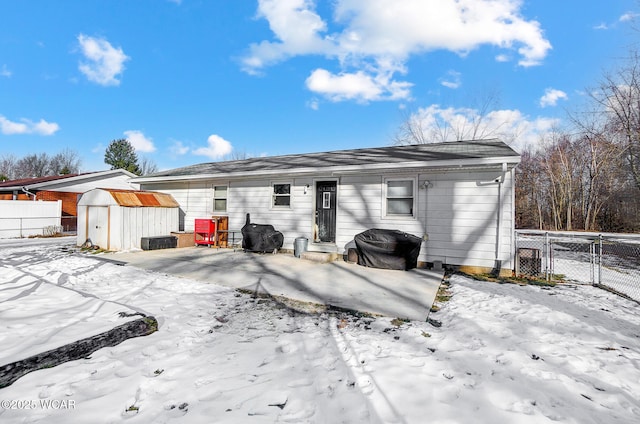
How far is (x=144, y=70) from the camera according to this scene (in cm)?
1513

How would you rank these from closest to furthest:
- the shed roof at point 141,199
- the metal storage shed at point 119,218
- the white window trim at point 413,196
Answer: the white window trim at point 413,196 < the metal storage shed at point 119,218 < the shed roof at point 141,199

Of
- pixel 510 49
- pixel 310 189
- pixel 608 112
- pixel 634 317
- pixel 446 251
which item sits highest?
pixel 510 49

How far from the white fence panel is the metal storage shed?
273 inches

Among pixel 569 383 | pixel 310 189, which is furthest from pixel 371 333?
pixel 310 189

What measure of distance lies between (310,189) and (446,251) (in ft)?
13.9

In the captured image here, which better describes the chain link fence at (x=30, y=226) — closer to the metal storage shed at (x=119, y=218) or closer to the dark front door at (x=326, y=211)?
the metal storage shed at (x=119, y=218)

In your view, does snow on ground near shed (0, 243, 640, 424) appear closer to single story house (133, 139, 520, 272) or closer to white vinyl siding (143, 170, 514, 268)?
white vinyl siding (143, 170, 514, 268)

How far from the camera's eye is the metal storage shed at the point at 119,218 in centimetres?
891

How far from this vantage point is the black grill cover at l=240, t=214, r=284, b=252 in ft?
28.6

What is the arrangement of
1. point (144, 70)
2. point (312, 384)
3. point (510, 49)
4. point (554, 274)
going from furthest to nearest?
point (144, 70) < point (510, 49) < point (554, 274) < point (312, 384)

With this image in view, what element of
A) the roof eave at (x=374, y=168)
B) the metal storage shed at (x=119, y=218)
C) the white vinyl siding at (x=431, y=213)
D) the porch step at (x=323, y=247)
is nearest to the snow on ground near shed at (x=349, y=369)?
the white vinyl siding at (x=431, y=213)

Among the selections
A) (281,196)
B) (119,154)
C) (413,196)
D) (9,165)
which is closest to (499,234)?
(413,196)

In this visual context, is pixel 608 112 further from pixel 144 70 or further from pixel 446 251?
pixel 144 70

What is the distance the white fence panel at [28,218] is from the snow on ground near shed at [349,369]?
1380cm
